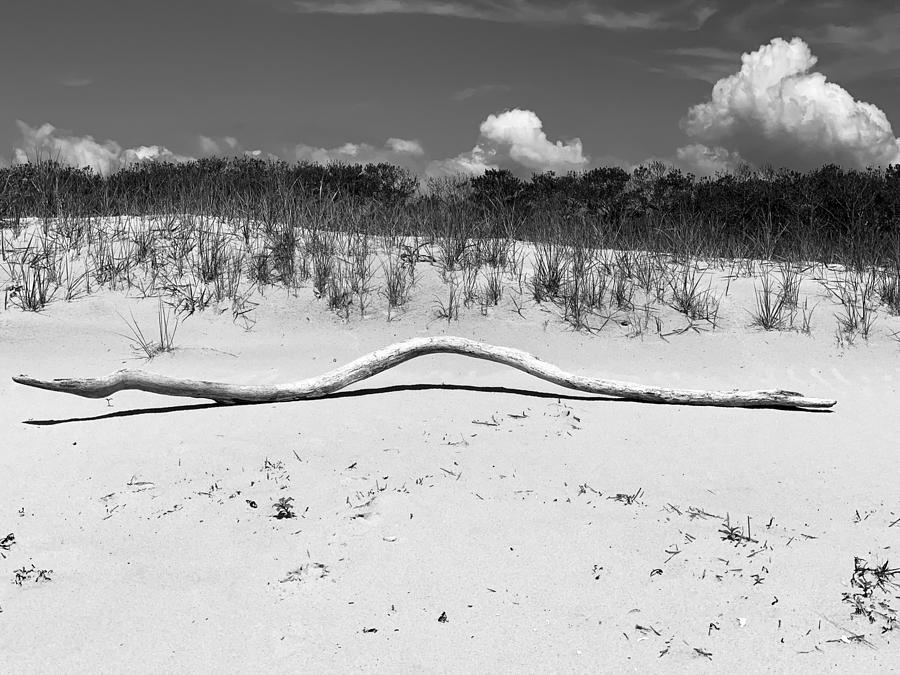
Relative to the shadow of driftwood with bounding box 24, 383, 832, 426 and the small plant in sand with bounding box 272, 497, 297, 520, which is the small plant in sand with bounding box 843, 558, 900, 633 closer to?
the shadow of driftwood with bounding box 24, 383, 832, 426

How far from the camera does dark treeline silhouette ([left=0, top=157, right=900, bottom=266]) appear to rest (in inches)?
363

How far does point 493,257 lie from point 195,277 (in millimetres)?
3344

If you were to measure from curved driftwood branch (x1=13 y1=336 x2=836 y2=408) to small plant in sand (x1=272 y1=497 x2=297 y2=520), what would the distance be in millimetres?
1599

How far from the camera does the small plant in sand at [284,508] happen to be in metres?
3.75

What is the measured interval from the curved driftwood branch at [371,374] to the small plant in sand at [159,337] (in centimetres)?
136

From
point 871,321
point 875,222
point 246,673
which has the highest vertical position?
point 875,222

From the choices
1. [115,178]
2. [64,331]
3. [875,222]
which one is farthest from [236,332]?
[875,222]

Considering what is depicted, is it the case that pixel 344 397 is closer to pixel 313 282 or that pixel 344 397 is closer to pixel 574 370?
pixel 574 370

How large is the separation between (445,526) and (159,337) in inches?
179

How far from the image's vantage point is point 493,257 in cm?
→ 845

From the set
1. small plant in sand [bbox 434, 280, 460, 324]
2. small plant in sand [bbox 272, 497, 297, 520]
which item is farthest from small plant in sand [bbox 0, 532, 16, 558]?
small plant in sand [bbox 434, 280, 460, 324]

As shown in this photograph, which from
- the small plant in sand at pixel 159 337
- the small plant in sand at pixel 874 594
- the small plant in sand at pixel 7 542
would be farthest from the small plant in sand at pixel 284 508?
the small plant in sand at pixel 159 337

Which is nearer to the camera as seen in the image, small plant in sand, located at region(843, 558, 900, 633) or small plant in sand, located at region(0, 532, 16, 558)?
small plant in sand, located at region(843, 558, 900, 633)

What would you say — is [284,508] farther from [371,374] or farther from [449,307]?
[449,307]
